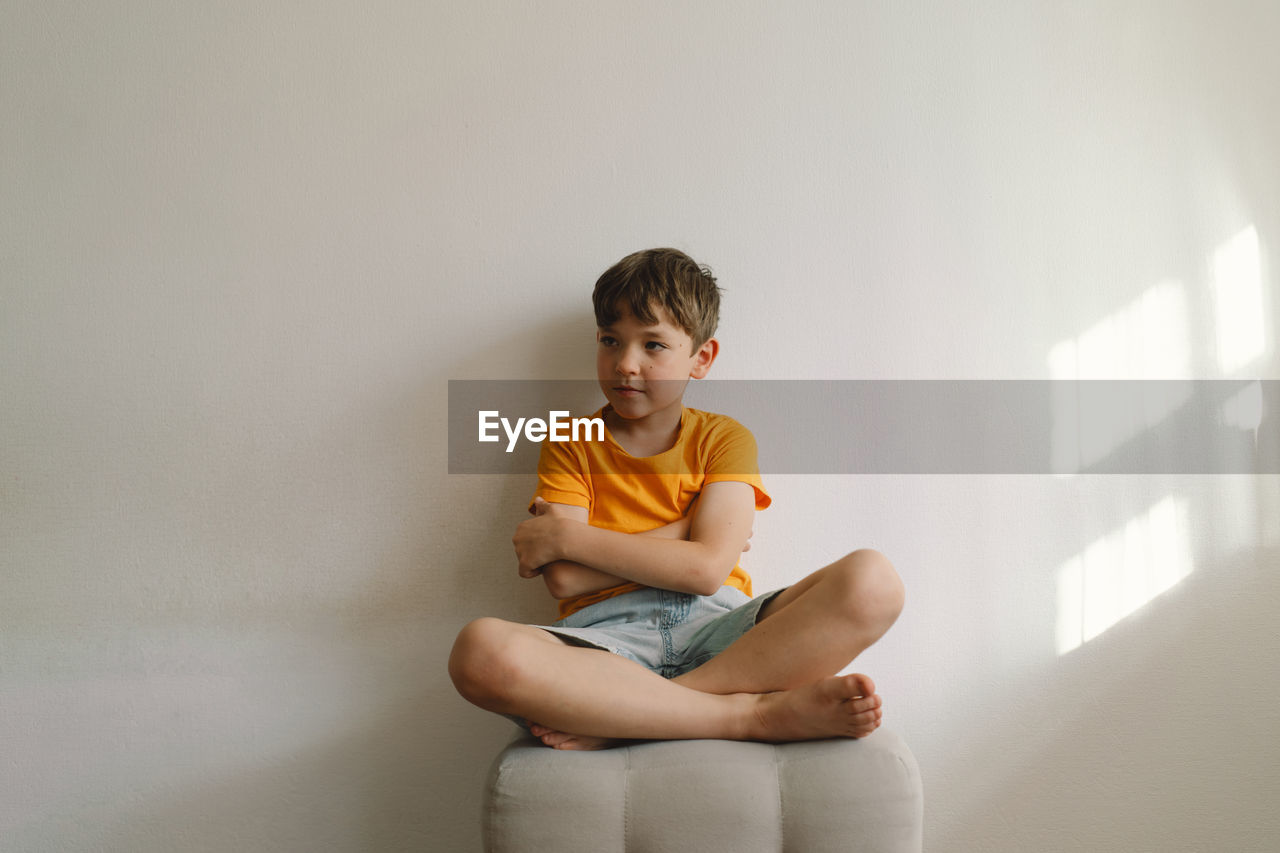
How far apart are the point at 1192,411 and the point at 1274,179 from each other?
1.40 ft

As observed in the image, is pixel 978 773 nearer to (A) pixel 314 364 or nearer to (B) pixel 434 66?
(A) pixel 314 364

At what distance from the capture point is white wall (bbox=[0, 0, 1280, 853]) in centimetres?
135

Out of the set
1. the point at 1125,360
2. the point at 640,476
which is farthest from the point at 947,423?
the point at 640,476

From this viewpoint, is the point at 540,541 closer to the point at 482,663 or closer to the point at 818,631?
the point at 482,663

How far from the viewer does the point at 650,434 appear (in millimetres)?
1303

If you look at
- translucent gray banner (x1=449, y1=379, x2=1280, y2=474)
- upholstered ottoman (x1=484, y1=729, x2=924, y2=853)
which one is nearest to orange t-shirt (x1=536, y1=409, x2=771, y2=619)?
translucent gray banner (x1=449, y1=379, x2=1280, y2=474)

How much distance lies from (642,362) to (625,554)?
27 centimetres

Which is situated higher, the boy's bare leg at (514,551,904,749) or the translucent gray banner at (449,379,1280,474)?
the translucent gray banner at (449,379,1280,474)

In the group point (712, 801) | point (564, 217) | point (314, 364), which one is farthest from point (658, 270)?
point (712, 801)

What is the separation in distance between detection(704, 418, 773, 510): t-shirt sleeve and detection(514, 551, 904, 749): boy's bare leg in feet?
0.77

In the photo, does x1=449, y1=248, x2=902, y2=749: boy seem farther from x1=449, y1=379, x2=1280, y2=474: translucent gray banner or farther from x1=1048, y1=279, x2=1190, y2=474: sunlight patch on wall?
x1=1048, y1=279, x2=1190, y2=474: sunlight patch on wall

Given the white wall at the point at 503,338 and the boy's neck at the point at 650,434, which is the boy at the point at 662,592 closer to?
the boy's neck at the point at 650,434

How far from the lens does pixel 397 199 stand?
4.70ft

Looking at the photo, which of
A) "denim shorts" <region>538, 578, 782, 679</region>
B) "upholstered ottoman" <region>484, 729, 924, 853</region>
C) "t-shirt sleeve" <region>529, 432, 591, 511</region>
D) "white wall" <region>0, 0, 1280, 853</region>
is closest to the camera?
"upholstered ottoman" <region>484, 729, 924, 853</region>
